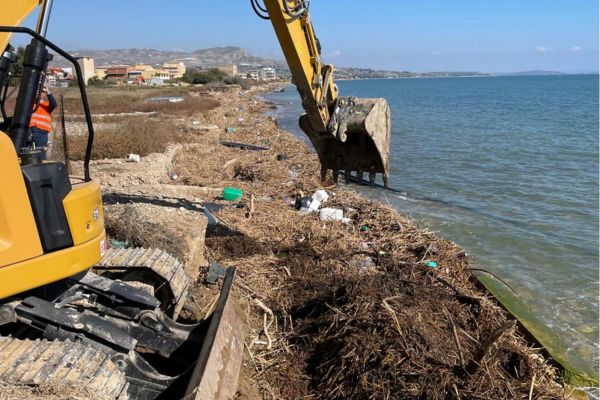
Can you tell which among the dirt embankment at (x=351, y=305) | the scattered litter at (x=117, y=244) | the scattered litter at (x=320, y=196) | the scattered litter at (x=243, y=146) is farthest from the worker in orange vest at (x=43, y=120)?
the scattered litter at (x=243, y=146)

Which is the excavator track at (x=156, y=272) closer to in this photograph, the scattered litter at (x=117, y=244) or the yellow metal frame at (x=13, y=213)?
the scattered litter at (x=117, y=244)

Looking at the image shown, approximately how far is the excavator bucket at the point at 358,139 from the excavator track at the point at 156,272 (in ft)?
7.45

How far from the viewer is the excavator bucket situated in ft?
19.4

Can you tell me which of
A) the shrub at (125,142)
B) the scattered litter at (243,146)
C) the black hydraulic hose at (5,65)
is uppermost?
the black hydraulic hose at (5,65)

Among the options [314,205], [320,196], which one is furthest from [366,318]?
[320,196]

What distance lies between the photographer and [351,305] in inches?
193

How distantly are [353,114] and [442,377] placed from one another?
9.67 feet

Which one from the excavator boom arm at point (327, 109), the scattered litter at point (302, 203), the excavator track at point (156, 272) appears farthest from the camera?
the scattered litter at point (302, 203)

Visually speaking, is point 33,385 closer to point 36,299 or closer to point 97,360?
point 97,360

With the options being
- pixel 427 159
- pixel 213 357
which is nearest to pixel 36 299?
pixel 213 357

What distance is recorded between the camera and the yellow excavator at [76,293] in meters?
3.02

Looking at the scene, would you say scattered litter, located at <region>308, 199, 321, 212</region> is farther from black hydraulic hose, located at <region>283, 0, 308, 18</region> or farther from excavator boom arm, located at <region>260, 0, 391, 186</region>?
black hydraulic hose, located at <region>283, 0, 308, 18</region>

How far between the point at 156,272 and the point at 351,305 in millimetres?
1713

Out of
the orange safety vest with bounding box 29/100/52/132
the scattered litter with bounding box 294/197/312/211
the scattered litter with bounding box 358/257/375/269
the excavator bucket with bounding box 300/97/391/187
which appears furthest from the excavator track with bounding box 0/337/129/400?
the scattered litter with bounding box 294/197/312/211
